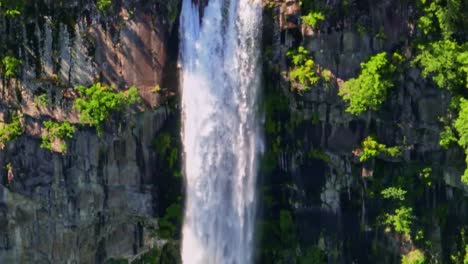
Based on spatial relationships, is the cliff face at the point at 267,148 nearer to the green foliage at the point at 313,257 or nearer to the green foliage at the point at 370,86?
the green foliage at the point at 313,257

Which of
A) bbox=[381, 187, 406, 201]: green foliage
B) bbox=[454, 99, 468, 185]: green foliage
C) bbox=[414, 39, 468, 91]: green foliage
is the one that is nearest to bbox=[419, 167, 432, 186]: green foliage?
bbox=[381, 187, 406, 201]: green foliage

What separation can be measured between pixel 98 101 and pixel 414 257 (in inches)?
379

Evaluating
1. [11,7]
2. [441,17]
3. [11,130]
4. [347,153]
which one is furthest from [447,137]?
[11,7]

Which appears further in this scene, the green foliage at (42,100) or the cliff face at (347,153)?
the cliff face at (347,153)

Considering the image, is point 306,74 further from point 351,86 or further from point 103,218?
point 103,218

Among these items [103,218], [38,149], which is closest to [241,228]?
[103,218]

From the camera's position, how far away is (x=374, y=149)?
75.6 feet

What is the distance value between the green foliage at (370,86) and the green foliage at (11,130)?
27.7 ft

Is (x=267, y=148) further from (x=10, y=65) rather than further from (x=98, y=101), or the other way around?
(x=10, y=65)

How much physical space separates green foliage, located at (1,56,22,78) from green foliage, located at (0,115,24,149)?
119 centimetres

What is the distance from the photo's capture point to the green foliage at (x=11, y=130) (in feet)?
73.4

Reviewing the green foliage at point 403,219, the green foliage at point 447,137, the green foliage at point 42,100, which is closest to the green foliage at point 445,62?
the green foliage at point 447,137

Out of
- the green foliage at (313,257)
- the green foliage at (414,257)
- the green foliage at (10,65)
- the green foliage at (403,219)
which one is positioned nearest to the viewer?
the green foliage at (10,65)

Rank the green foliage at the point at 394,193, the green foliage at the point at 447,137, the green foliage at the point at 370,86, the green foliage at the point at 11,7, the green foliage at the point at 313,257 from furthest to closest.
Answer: the green foliage at the point at 313,257
the green foliage at the point at 394,193
the green foliage at the point at 447,137
the green foliage at the point at 370,86
the green foliage at the point at 11,7
